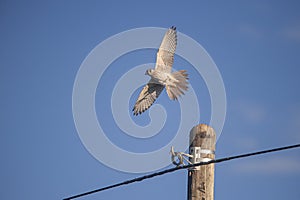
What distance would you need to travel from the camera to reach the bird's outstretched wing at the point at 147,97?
37.7ft

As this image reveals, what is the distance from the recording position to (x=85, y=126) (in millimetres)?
9320

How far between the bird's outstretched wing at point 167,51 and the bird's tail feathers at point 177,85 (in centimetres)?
44

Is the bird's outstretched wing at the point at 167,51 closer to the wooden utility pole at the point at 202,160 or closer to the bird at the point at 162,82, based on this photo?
the bird at the point at 162,82

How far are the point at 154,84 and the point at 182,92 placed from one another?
77cm

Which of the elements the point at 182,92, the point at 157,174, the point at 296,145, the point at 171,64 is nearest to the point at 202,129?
the point at 157,174

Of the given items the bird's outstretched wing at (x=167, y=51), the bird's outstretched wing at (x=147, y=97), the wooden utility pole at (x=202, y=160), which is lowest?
the wooden utility pole at (x=202, y=160)

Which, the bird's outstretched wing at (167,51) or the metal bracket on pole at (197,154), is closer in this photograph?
the metal bracket on pole at (197,154)

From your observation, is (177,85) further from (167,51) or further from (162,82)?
(167,51)

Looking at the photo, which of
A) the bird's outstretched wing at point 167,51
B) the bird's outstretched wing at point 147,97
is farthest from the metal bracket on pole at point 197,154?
the bird's outstretched wing at point 167,51

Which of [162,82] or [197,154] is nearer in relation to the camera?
[197,154]

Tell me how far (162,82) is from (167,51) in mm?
Answer: 1329

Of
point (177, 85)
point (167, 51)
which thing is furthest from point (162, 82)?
point (167, 51)

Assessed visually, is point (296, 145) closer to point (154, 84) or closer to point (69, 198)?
point (69, 198)

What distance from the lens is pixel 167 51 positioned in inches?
488
